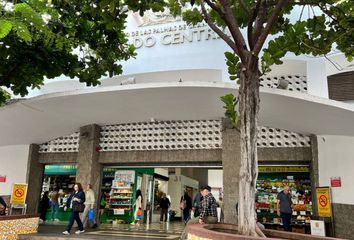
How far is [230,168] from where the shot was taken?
10.3 m

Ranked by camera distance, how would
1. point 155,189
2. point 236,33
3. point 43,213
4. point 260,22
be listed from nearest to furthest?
point 236,33, point 260,22, point 43,213, point 155,189

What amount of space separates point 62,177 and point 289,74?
414 inches

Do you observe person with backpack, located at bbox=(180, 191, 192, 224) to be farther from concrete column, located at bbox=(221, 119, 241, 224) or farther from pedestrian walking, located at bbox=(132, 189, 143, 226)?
concrete column, located at bbox=(221, 119, 241, 224)

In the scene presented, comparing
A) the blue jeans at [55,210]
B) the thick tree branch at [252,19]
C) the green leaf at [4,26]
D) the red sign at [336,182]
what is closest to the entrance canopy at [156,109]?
the red sign at [336,182]

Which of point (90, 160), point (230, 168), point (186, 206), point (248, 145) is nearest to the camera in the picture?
point (248, 145)

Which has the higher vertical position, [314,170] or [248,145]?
[314,170]

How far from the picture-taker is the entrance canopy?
28.5 feet

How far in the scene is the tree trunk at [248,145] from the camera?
15.3ft

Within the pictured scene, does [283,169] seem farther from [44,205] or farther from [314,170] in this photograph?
[44,205]

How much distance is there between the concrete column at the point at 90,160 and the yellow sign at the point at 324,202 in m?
7.16

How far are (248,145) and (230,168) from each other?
18.2 feet

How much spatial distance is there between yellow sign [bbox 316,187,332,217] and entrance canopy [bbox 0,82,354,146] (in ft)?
5.43

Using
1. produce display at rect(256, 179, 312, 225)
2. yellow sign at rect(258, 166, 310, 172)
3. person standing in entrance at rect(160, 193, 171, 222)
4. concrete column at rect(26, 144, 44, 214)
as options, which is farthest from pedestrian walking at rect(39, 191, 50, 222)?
yellow sign at rect(258, 166, 310, 172)

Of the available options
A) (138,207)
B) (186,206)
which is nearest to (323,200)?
(186,206)
